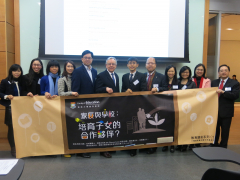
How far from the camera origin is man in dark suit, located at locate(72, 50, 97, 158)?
8.44 ft

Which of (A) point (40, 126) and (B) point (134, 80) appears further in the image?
(B) point (134, 80)

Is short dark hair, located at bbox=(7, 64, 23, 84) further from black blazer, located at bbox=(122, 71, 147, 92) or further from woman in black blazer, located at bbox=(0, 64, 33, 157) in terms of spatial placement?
black blazer, located at bbox=(122, 71, 147, 92)

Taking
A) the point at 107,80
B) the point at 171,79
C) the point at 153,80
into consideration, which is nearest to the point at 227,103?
the point at 171,79

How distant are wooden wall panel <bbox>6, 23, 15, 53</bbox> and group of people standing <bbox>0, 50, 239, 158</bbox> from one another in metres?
1.22

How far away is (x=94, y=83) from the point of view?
2721mm

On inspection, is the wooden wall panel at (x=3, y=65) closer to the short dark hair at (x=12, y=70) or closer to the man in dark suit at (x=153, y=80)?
the short dark hair at (x=12, y=70)

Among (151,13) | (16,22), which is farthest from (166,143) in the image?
(16,22)

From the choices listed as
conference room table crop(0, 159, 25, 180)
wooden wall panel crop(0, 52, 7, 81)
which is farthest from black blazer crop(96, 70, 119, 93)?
wooden wall panel crop(0, 52, 7, 81)

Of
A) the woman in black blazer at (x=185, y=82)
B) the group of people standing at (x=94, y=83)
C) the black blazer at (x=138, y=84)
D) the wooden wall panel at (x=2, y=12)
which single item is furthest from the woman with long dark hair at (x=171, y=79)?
the wooden wall panel at (x=2, y=12)

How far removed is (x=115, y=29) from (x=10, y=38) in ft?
7.18

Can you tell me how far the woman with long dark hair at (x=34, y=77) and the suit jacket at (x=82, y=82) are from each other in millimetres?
685

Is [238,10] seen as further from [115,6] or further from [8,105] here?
[8,105]

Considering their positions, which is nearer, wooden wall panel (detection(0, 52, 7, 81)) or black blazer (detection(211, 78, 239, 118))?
black blazer (detection(211, 78, 239, 118))

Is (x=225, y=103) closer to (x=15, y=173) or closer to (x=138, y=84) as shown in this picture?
(x=138, y=84)
